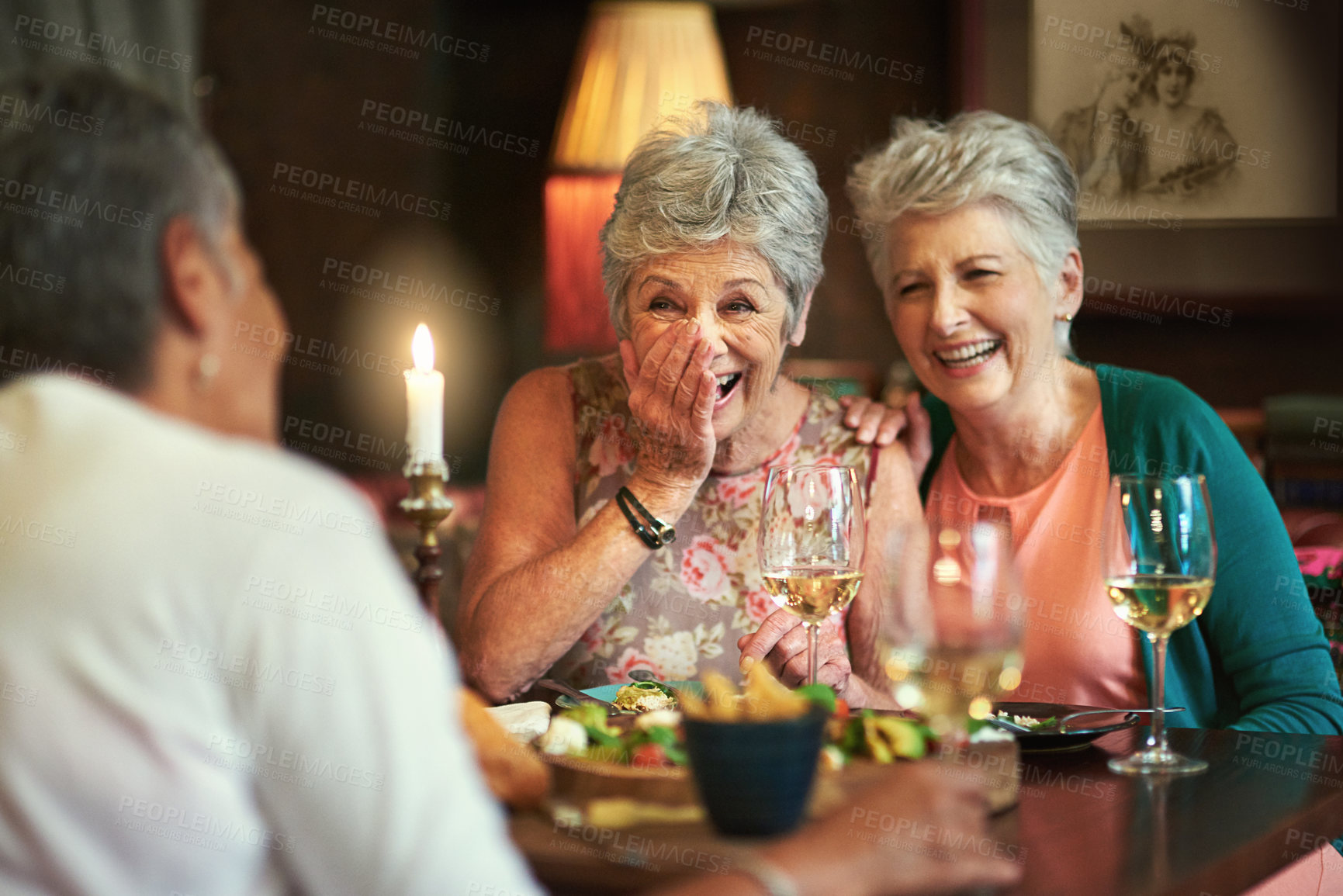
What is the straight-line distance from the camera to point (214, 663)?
588 mm

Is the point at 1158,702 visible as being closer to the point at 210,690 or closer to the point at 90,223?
the point at 210,690

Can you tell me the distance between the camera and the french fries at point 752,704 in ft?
2.44

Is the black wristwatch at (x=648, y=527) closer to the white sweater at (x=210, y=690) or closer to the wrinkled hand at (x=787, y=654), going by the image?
the wrinkled hand at (x=787, y=654)

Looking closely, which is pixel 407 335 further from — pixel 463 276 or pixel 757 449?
pixel 757 449

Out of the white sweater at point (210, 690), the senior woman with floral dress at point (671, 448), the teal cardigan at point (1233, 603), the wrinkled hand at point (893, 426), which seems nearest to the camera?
the white sweater at point (210, 690)

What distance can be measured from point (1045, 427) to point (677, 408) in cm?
57

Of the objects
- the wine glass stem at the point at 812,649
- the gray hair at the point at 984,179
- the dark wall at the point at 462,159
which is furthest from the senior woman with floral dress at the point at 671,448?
the dark wall at the point at 462,159

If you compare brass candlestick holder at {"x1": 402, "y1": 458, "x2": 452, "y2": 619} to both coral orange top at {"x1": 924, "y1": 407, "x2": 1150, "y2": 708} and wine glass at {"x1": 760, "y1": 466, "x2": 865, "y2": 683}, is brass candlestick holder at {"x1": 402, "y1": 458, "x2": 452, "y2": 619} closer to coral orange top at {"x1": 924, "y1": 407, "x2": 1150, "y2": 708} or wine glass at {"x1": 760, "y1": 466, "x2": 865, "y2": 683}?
wine glass at {"x1": 760, "y1": 466, "x2": 865, "y2": 683}

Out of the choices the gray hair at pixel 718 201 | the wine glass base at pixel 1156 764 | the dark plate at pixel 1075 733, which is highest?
the gray hair at pixel 718 201

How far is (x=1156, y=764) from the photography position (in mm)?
1062

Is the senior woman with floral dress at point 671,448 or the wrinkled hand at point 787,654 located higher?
the senior woman with floral dress at point 671,448

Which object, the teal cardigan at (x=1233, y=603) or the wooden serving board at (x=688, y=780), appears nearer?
the wooden serving board at (x=688, y=780)

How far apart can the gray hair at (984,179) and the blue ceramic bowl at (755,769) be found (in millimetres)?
1120

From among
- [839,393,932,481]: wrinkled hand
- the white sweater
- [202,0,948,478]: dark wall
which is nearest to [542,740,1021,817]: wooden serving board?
the white sweater
